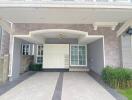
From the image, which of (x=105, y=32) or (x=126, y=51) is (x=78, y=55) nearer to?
(x=105, y=32)

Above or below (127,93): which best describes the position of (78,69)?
above

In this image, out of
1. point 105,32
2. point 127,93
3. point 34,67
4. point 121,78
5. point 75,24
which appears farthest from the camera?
point 34,67

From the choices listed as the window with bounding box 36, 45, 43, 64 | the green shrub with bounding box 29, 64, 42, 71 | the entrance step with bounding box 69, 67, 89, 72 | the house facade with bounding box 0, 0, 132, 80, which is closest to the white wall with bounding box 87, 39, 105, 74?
the house facade with bounding box 0, 0, 132, 80

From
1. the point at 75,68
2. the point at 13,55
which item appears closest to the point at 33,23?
the point at 13,55

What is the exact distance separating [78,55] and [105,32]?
7127 mm

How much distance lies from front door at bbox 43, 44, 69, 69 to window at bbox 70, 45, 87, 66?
0.57 m

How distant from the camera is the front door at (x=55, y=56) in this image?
650 inches

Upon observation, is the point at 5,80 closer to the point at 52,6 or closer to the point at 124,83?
the point at 52,6

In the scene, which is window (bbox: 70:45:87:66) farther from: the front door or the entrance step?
the entrance step

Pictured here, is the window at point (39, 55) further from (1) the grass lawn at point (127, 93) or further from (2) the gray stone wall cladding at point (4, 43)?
(1) the grass lawn at point (127, 93)

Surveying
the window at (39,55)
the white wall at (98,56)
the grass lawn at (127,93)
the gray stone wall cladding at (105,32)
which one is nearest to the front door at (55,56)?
the window at (39,55)

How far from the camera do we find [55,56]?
1666cm

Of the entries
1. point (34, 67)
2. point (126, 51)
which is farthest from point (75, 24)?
point (34, 67)

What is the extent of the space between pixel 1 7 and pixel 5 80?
4.78m
